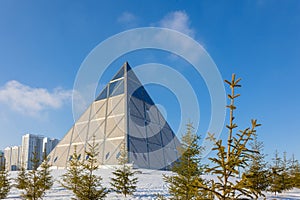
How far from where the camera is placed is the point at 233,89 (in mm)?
4324

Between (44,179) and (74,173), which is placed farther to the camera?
(44,179)

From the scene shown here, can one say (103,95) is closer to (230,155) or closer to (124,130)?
(124,130)

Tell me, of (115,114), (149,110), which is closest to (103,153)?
(115,114)

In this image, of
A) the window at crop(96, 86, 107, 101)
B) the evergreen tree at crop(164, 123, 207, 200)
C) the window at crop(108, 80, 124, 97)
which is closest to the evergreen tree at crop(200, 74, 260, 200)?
the evergreen tree at crop(164, 123, 207, 200)

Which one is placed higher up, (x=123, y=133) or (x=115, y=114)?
(x=115, y=114)

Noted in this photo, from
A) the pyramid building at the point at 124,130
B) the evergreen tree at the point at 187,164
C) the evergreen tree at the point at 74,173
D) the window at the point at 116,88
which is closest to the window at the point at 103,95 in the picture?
the pyramid building at the point at 124,130

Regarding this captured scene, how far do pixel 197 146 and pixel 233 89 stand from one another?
7.30 meters

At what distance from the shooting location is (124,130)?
39.1m

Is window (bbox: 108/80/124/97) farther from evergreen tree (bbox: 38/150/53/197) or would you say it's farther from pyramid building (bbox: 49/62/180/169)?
evergreen tree (bbox: 38/150/53/197)

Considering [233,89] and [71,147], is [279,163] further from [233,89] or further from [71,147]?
[71,147]

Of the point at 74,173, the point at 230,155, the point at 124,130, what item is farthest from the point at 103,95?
the point at 230,155

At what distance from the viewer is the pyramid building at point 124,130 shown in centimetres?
3831

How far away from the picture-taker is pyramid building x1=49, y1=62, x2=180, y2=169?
38312 mm

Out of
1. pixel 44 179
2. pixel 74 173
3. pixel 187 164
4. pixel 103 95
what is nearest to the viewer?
pixel 187 164
